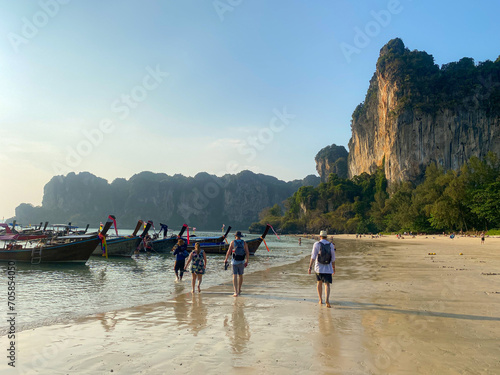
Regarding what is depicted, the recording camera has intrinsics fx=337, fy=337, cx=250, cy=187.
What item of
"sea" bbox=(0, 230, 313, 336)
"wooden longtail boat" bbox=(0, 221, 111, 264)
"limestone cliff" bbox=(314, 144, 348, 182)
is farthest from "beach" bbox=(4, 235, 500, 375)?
"limestone cliff" bbox=(314, 144, 348, 182)

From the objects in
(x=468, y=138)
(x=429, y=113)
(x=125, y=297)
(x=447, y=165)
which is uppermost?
(x=429, y=113)

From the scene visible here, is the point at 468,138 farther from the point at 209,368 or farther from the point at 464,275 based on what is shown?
the point at 209,368

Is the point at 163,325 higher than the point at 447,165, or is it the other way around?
the point at 447,165

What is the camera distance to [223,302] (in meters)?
9.83

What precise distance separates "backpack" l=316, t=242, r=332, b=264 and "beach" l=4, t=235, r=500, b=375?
1.19m

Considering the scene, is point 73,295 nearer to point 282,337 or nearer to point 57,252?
point 282,337

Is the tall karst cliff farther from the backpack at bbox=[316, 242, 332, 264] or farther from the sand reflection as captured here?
the sand reflection

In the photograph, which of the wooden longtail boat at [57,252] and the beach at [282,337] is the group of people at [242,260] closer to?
the beach at [282,337]

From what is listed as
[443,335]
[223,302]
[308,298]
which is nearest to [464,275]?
[308,298]

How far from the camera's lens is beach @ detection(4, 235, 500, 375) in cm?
483

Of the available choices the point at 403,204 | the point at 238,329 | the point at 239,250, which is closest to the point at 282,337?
the point at 238,329

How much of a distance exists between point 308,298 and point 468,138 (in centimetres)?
10944

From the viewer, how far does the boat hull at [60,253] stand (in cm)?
2383

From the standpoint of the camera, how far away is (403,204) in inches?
3364
